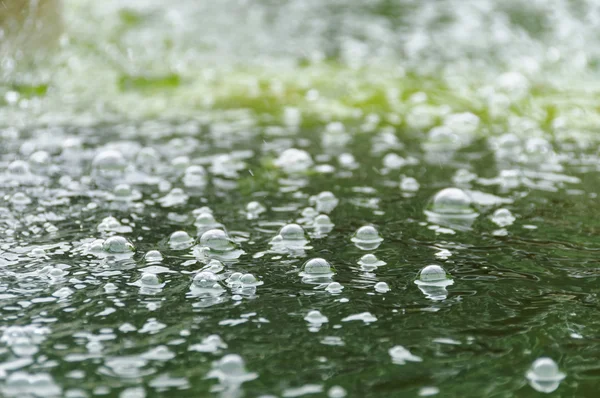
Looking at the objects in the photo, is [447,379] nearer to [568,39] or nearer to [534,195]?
[534,195]

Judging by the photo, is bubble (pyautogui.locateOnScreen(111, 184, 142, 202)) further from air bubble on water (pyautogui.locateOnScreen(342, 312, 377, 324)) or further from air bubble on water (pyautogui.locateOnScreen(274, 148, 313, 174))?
air bubble on water (pyautogui.locateOnScreen(342, 312, 377, 324))

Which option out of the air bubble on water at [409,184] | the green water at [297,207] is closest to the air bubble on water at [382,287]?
the green water at [297,207]

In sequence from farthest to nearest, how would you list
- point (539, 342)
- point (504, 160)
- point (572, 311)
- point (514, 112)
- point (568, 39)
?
point (568, 39) → point (514, 112) → point (504, 160) → point (572, 311) → point (539, 342)

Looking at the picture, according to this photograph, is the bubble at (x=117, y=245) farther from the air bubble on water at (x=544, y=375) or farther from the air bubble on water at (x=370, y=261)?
the air bubble on water at (x=544, y=375)

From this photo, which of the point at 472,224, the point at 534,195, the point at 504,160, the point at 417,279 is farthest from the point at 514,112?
the point at 417,279

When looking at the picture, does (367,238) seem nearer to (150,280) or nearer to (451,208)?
(451,208)

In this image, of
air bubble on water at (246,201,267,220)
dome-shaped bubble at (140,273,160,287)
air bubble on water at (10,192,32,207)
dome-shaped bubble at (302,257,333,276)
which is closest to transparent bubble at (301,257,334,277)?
dome-shaped bubble at (302,257,333,276)
